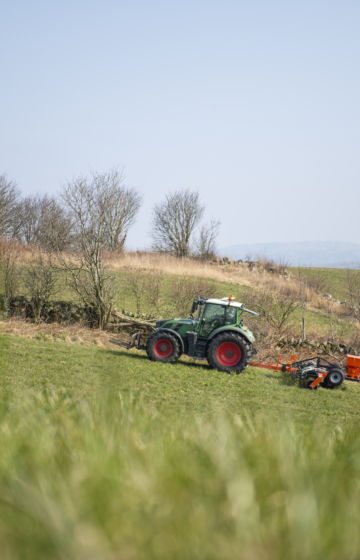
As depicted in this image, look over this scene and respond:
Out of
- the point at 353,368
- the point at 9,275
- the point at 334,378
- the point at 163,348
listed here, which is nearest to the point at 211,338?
the point at 163,348

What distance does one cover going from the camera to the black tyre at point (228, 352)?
17.2 metres

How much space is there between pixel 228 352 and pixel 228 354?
0.05 metres

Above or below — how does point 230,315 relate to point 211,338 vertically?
above

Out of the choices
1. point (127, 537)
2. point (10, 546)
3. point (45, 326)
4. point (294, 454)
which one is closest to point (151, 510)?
point (127, 537)

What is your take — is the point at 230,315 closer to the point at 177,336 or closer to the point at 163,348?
the point at 177,336

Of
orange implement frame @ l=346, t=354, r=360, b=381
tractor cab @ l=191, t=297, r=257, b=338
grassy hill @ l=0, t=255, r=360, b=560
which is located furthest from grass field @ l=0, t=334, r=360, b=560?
orange implement frame @ l=346, t=354, r=360, b=381

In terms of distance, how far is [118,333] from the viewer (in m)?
22.7

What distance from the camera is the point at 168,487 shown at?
884mm

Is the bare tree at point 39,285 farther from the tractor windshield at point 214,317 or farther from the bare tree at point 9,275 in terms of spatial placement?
the tractor windshield at point 214,317

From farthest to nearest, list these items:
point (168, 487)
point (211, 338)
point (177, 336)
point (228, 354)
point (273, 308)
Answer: point (273, 308)
point (177, 336)
point (211, 338)
point (228, 354)
point (168, 487)

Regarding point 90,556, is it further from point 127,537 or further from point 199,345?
point 199,345

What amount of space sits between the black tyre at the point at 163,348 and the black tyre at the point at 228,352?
0.97 meters

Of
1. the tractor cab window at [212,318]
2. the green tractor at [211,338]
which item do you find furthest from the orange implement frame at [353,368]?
the tractor cab window at [212,318]

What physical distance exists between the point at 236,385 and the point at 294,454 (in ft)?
48.9
